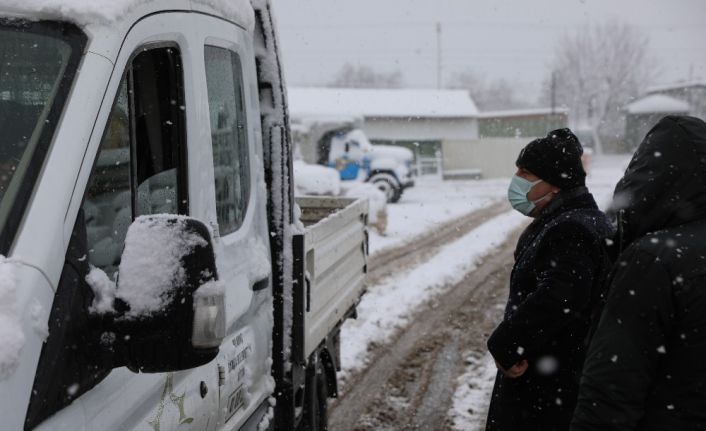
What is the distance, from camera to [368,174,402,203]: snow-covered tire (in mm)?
25641

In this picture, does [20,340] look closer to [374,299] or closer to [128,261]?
[128,261]

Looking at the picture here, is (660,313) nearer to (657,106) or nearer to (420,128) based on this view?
(420,128)

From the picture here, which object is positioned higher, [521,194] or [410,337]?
[521,194]

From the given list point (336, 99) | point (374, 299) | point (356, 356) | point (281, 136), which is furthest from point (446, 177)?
point (281, 136)

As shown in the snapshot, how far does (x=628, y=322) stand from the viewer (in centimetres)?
209

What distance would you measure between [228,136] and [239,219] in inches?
13.0

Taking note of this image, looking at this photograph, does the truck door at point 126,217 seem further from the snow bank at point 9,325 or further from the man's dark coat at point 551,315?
the man's dark coat at point 551,315

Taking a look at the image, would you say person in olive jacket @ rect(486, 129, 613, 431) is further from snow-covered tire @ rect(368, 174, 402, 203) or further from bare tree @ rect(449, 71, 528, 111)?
bare tree @ rect(449, 71, 528, 111)

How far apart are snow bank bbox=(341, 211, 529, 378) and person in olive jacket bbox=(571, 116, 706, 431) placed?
4945mm

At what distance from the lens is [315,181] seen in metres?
17.9

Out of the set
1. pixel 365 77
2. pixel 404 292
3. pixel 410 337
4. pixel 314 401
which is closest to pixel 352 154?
pixel 404 292

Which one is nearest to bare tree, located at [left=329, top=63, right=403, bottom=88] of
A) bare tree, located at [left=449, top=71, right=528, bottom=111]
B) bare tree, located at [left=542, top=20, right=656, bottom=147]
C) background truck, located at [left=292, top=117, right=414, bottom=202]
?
bare tree, located at [left=449, top=71, right=528, bottom=111]

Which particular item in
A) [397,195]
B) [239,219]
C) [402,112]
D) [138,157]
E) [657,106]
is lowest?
[397,195]

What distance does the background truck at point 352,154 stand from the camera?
26.0 metres
